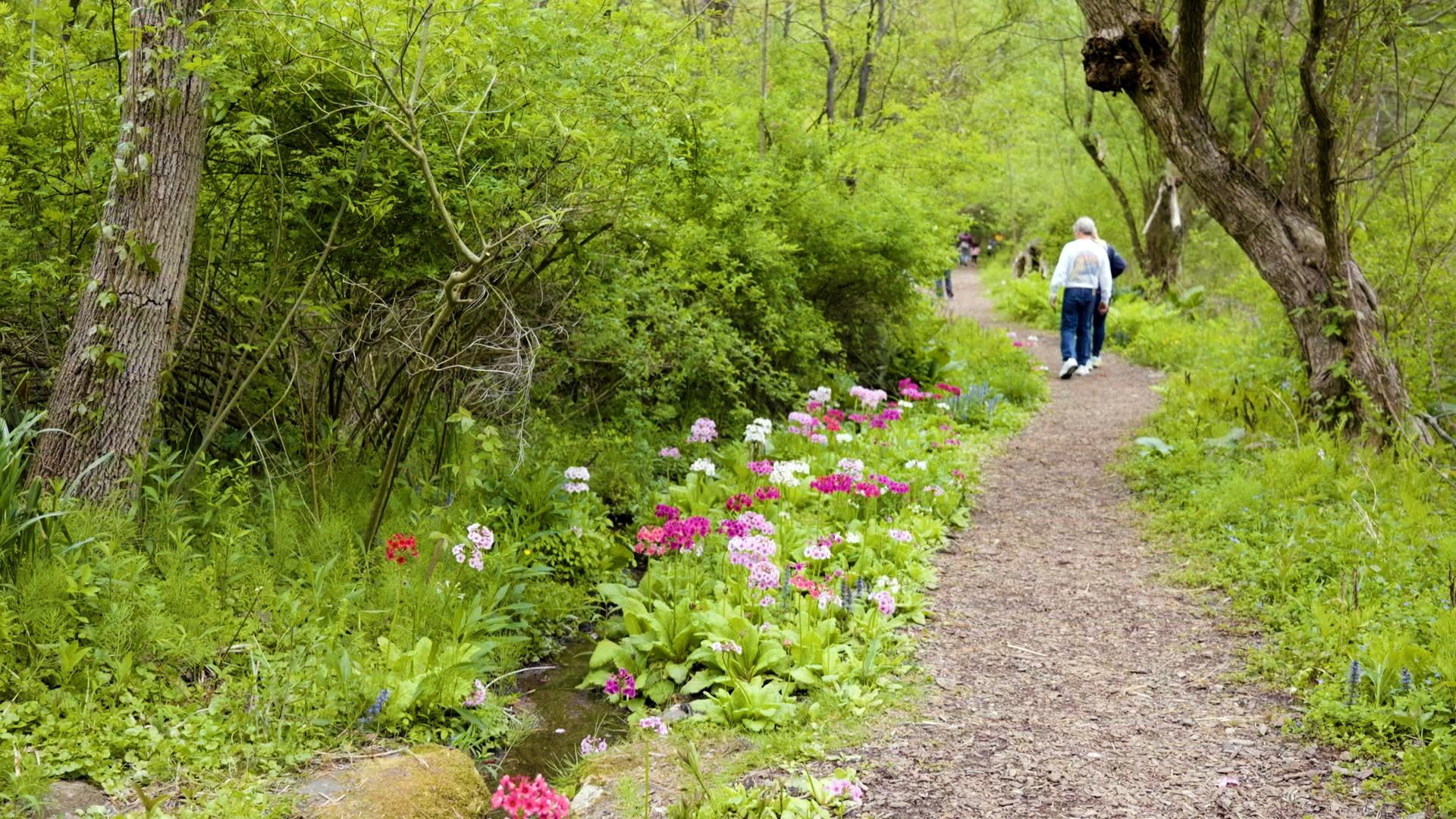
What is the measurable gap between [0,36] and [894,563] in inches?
188

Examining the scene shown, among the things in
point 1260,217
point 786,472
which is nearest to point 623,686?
point 786,472

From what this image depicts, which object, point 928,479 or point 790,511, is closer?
point 790,511

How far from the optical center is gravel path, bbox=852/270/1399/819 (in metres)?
3.30

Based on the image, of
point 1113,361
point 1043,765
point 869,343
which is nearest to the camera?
point 1043,765

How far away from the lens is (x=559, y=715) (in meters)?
4.20

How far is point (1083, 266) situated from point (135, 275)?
9.08m

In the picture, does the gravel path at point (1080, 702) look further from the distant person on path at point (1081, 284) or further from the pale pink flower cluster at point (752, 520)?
the distant person on path at point (1081, 284)

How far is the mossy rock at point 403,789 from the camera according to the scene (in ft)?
10.5

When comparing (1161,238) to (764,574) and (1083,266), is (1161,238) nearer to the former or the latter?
(1083,266)

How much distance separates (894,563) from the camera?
539 cm

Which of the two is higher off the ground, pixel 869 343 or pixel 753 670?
pixel 869 343

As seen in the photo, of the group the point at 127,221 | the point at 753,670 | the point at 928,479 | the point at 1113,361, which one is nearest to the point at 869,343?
the point at 928,479

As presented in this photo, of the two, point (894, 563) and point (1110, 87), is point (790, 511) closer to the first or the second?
point (894, 563)

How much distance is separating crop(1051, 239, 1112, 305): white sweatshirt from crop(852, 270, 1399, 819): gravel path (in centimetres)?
484
